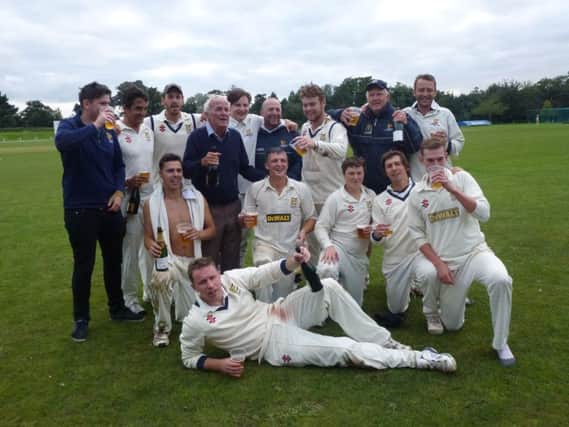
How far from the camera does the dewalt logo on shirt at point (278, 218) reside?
5.96m

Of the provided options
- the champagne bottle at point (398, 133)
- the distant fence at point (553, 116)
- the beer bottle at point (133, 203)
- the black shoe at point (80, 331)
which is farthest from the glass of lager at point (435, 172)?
the distant fence at point (553, 116)

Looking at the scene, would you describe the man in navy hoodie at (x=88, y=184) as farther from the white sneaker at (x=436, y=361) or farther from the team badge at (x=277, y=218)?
the white sneaker at (x=436, y=361)

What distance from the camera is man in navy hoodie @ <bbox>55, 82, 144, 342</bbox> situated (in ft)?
16.9

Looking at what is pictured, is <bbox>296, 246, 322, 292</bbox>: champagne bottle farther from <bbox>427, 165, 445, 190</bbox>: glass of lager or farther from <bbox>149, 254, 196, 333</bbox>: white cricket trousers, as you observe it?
<bbox>149, 254, 196, 333</bbox>: white cricket trousers

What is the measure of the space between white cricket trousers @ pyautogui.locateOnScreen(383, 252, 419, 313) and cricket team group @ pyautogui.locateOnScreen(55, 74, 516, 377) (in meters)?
0.01

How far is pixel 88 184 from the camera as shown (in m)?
5.38

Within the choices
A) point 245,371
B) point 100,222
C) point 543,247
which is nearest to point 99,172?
point 100,222

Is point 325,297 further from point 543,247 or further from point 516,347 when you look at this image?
point 543,247

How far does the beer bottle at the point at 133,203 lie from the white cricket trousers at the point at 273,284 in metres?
1.59

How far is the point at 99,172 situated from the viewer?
546cm

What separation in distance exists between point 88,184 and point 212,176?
1.39 metres

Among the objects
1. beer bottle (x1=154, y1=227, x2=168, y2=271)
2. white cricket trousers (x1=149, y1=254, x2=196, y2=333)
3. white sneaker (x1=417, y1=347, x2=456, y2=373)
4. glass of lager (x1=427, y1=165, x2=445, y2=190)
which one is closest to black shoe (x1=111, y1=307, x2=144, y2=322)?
white cricket trousers (x1=149, y1=254, x2=196, y2=333)

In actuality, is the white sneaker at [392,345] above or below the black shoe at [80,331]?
above

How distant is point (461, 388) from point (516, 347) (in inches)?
42.0
